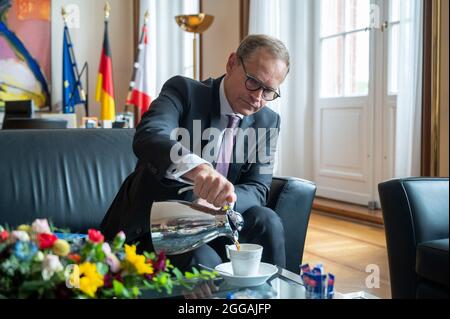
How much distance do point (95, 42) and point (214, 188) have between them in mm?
5669

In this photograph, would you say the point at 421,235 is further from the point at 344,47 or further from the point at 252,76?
the point at 344,47

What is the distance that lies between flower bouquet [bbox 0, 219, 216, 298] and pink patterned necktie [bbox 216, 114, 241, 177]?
74 cm

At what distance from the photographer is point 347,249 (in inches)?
107

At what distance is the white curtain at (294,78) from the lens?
4.10 meters

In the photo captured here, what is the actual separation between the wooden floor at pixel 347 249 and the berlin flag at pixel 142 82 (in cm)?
256

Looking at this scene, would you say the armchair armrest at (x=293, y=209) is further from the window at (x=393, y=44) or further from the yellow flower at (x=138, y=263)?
the window at (x=393, y=44)

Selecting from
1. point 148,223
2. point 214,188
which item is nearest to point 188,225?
point 214,188

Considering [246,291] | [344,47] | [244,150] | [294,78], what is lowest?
[246,291]

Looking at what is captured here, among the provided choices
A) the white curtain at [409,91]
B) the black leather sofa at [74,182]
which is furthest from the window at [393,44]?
the black leather sofa at [74,182]

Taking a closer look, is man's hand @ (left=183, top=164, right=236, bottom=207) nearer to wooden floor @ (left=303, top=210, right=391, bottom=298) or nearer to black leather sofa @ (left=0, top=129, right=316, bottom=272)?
black leather sofa @ (left=0, top=129, right=316, bottom=272)

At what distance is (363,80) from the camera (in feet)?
12.5
